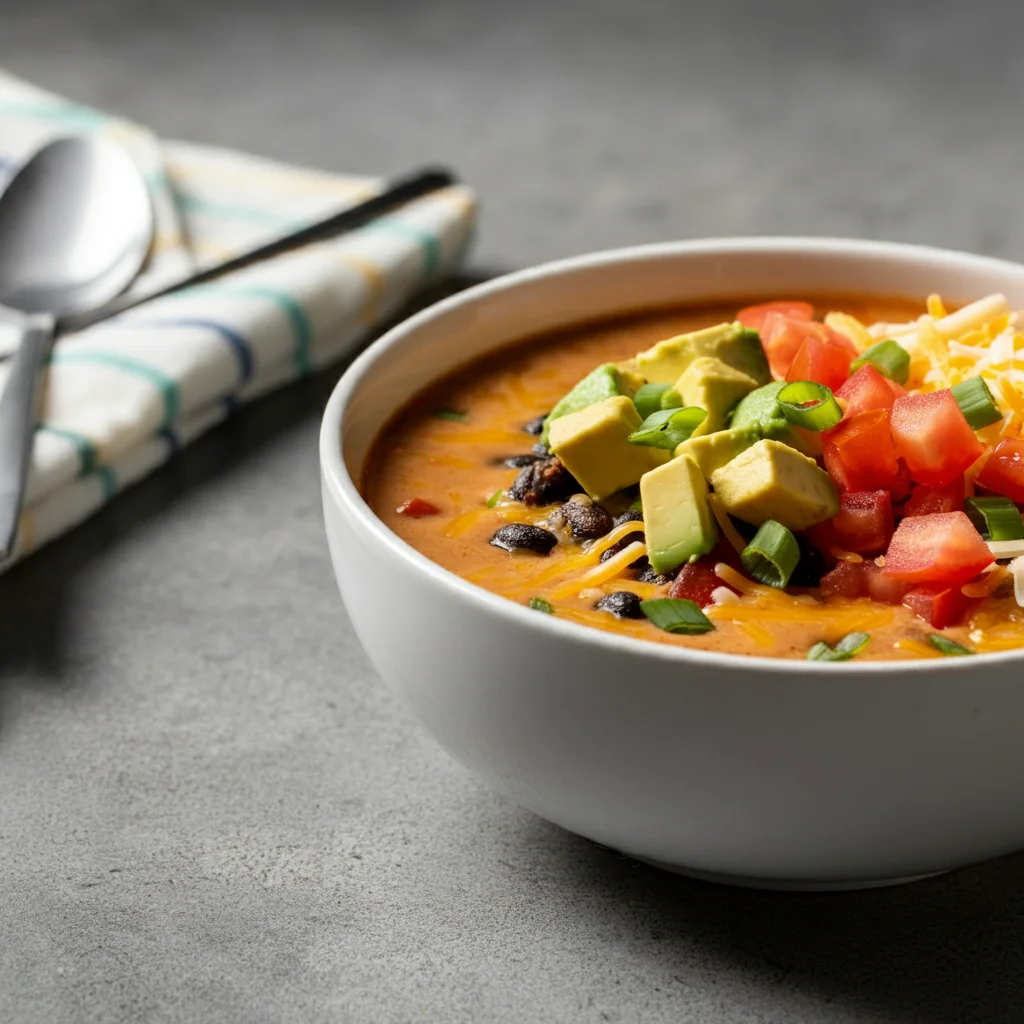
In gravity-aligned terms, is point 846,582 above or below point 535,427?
above

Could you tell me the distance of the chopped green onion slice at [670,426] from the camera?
256 centimetres

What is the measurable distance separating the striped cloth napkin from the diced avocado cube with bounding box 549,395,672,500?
4.73 feet

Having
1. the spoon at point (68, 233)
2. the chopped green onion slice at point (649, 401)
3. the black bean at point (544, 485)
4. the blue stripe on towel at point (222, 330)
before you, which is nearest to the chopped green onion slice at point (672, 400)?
the chopped green onion slice at point (649, 401)

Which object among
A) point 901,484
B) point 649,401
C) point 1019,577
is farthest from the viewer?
point 649,401

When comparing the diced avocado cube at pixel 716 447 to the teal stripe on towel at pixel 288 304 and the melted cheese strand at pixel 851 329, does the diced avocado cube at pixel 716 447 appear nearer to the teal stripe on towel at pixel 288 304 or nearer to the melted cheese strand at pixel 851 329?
the melted cheese strand at pixel 851 329

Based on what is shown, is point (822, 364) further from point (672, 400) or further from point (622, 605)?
point (622, 605)

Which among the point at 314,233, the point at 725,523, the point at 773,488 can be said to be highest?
the point at 773,488

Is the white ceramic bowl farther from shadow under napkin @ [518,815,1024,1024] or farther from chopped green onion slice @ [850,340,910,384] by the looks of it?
chopped green onion slice @ [850,340,910,384]

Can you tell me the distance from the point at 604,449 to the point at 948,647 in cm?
66

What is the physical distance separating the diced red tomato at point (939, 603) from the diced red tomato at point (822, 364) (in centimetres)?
59

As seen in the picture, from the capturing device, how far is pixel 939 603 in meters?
2.30

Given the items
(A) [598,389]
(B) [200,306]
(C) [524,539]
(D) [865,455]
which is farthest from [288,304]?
(D) [865,455]

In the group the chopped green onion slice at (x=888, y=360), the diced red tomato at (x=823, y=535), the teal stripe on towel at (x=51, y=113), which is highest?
the chopped green onion slice at (x=888, y=360)

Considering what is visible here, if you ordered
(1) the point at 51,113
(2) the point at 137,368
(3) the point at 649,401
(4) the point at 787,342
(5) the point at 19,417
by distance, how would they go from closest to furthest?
(3) the point at 649,401 → (4) the point at 787,342 → (5) the point at 19,417 → (2) the point at 137,368 → (1) the point at 51,113
